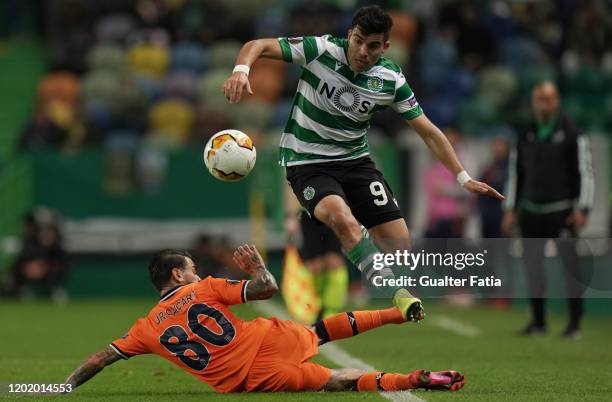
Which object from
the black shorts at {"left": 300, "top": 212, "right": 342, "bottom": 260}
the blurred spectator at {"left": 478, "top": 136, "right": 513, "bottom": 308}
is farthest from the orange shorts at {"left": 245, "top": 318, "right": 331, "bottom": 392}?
the blurred spectator at {"left": 478, "top": 136, "right": 513, "bottom": 308}

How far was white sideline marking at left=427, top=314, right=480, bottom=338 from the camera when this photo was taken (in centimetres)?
1290

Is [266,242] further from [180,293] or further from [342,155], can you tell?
[180,293]

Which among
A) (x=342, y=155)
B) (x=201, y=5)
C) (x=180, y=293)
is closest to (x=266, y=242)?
(x=201, y=5)

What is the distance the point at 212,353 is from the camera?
7.36 m

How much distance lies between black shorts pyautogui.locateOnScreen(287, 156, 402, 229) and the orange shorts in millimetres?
1266

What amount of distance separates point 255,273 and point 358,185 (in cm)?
171

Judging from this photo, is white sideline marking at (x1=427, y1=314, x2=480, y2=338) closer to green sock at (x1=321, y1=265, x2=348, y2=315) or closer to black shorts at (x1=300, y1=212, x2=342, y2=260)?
green sock at (x1=321, y1=265, x2=348, y2=315)

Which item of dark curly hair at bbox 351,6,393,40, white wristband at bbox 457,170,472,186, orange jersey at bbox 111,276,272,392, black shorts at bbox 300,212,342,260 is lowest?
black shorts at bbox 300,212,342,260

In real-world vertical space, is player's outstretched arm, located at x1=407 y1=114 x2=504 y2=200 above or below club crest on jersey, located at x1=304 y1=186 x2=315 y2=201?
above

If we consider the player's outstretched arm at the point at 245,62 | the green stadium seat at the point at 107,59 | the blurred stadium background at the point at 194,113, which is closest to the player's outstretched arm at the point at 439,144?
the player's outstretched arm at the point at 245,62

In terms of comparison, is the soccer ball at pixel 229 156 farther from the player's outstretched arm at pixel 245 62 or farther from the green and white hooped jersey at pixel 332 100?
the player's outstretched arm at pixel 245 62

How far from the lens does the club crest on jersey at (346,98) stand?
27.7 feet

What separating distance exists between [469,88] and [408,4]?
265cm

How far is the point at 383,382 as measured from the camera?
24.3ft
